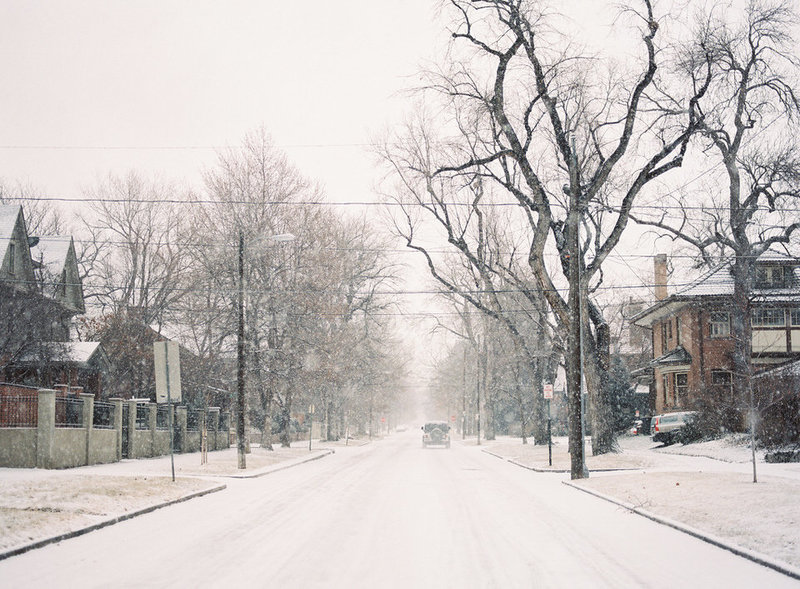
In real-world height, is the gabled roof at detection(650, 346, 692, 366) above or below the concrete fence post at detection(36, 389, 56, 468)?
above

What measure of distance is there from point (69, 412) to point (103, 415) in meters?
2.84

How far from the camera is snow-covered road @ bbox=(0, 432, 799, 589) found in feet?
29.2

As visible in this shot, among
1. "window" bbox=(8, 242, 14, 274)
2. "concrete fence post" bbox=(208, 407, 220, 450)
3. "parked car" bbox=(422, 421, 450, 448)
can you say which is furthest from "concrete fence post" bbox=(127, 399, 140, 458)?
"parked car" bbox=(422, 421, 450, 448)

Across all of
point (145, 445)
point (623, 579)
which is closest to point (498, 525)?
point (623, 579)

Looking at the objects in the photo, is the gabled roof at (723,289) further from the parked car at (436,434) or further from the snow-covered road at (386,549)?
the snow-covered road at (386,549)

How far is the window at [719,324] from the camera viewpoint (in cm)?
4394

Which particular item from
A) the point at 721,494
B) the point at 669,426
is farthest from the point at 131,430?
the point at 669,426

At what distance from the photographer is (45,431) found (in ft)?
78.2

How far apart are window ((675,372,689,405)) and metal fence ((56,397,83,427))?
31.4 meters

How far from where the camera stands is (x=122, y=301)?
53.9m

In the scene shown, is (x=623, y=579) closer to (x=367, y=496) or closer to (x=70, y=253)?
(x=367, y=496)

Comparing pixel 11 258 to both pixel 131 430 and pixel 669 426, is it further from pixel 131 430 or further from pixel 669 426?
pixel 669 426

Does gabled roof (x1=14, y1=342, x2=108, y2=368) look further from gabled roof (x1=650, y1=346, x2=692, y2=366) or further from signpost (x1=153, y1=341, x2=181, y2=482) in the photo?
gabled roof (x1=650, y1=346, x2=692, y2=366)

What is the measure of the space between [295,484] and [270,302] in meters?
16.4
